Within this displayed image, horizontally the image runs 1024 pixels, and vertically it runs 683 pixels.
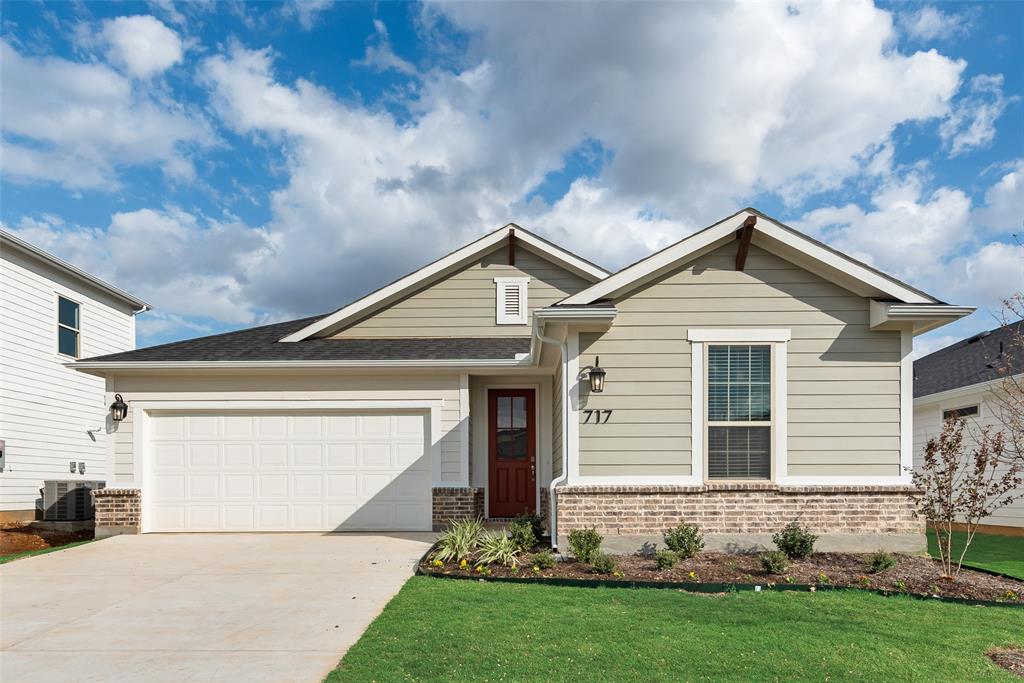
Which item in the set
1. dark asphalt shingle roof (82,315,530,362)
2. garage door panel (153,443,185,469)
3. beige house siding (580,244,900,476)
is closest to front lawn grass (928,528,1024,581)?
beige house siding (580,244,900,476)

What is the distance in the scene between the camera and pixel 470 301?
14.5m

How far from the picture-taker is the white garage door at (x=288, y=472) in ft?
39.8

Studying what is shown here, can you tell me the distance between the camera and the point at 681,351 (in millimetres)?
9312

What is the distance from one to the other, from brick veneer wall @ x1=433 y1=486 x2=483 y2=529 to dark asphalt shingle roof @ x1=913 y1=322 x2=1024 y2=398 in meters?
9.14

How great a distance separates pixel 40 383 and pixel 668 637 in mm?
16224

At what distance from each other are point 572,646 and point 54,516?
12.7 metres

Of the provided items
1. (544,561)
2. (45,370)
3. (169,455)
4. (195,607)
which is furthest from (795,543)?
(45,370)

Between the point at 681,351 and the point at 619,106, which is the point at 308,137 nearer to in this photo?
the point at 619,106

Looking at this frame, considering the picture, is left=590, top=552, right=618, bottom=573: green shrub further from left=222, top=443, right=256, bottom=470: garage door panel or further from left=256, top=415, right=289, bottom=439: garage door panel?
left=222, top=443, right=256, bottom=470: garage door panel

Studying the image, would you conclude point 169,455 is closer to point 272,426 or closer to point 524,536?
point 272,426

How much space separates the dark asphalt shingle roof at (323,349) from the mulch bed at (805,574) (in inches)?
177

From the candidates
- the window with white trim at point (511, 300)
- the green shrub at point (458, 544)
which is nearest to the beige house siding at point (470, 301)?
the window with white trim at point (511, 300)

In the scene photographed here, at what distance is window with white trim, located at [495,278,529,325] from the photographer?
14477 millimetres

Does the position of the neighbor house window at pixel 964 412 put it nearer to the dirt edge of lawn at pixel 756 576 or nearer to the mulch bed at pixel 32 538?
the dirt edge of lawn at pixel 756 576
